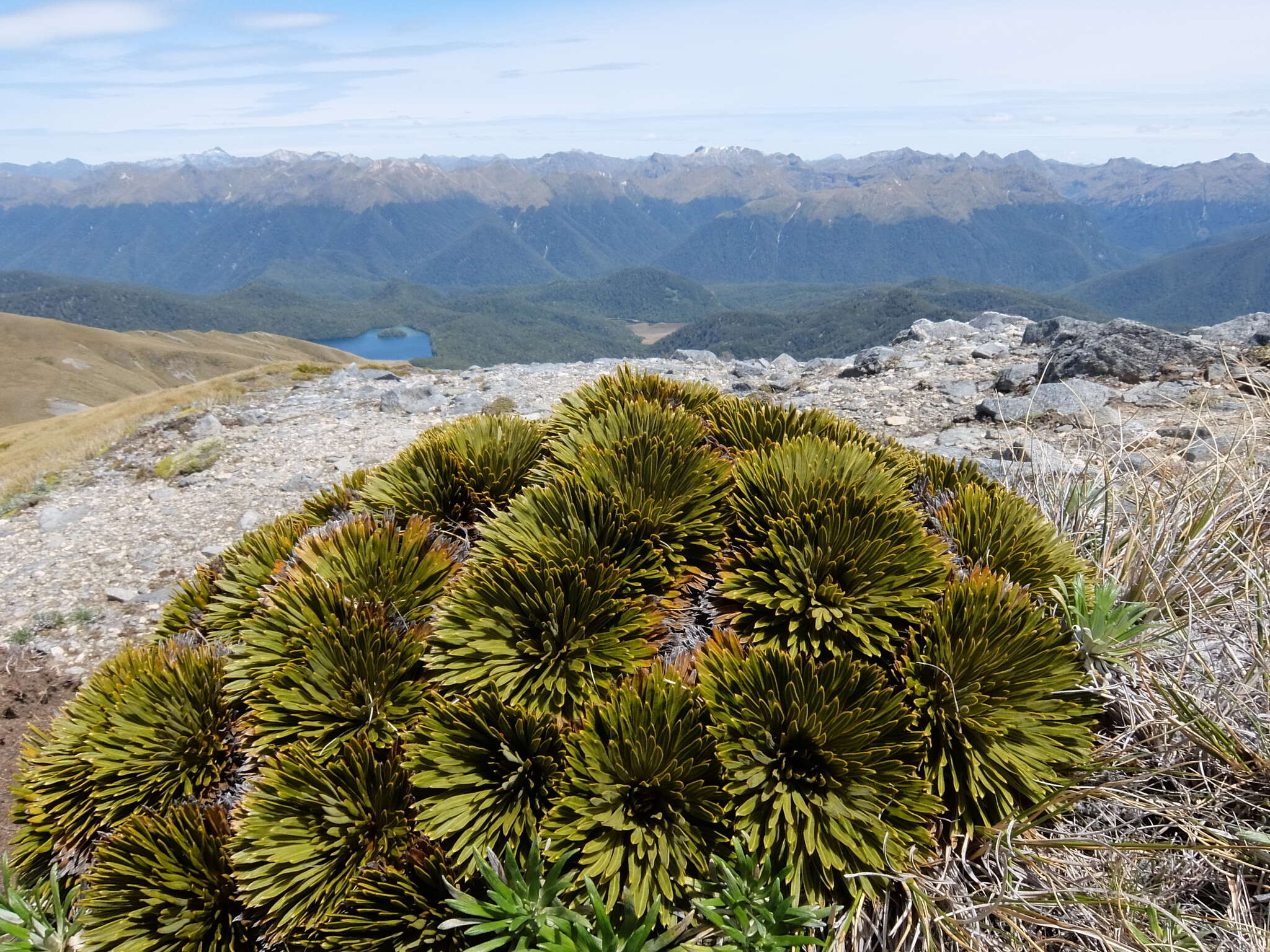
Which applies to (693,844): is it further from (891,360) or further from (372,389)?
(372,389)

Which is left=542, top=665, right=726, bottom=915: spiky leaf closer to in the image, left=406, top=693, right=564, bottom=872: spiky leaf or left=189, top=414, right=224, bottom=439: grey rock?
left=406, top=693, right=564, bottom=872: spiky leaf

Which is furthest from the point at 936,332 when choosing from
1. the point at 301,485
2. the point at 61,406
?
the point at 61,406

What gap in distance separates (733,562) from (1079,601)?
1.50 metres

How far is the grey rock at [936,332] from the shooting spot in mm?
17938

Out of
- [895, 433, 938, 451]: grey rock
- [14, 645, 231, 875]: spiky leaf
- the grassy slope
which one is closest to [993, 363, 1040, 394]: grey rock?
[895, 433, 938, 451]: grey rock

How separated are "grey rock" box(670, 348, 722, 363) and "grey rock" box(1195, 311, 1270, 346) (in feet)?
33.4

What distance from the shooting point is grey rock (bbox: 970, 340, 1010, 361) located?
14164 millimetres

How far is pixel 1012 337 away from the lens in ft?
54.3

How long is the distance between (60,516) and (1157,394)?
16.1m

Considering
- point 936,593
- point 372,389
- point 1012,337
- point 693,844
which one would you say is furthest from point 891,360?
point 693,844

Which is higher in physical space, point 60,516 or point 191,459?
point 191,459

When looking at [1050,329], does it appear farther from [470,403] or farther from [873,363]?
[470,403]

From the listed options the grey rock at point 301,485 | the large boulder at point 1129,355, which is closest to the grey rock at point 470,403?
the grey rock at point 301,485

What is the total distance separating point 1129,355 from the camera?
10.9 meters
